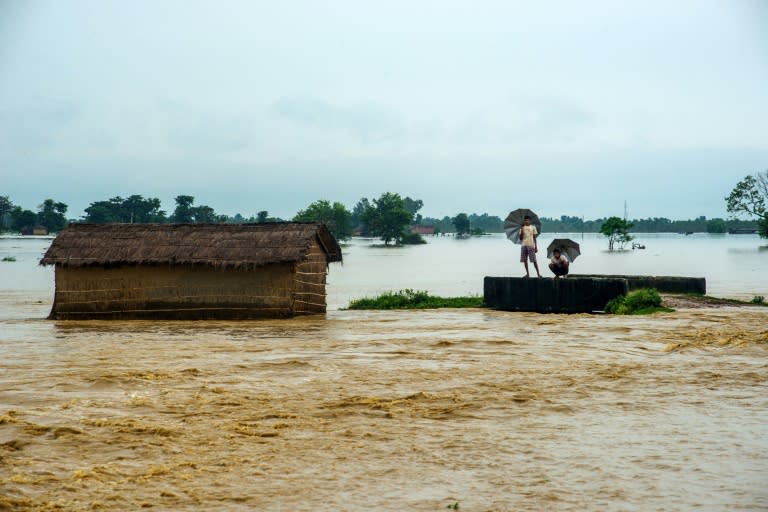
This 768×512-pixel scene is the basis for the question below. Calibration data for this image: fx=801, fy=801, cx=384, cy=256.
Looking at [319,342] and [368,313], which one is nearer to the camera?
[319,342]

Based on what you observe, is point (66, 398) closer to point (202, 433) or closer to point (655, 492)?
point (202, 433)

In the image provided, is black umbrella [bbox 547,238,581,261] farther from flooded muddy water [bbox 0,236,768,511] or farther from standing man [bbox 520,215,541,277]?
flooded muddy water [bbox 0,236,768,511]

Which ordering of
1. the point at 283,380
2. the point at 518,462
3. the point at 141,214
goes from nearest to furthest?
the point at 518,462 < the point at 283,380 < the point at 141,214

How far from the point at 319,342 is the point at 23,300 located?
20.5 metres

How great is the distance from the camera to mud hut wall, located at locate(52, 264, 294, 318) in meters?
18.0

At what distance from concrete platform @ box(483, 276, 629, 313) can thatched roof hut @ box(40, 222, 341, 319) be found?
15.9ft

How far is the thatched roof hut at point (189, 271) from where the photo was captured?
1802cm

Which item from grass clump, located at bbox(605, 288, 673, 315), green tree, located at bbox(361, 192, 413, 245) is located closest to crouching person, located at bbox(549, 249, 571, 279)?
grass clump, located at bbox(605, 288, 673, 315)

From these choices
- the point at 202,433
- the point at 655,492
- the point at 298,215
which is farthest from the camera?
the point at 298,215

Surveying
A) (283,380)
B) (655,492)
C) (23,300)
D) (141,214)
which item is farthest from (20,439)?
(141,214)

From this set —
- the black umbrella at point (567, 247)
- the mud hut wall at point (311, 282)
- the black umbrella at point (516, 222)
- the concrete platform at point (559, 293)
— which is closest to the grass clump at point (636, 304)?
the concrete platform at point (559, 293)

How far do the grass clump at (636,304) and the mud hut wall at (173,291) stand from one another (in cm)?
732

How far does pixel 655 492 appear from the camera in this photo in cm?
589

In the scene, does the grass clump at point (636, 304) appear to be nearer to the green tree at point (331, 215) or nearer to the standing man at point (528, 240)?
the standing man at point (528, 240)
